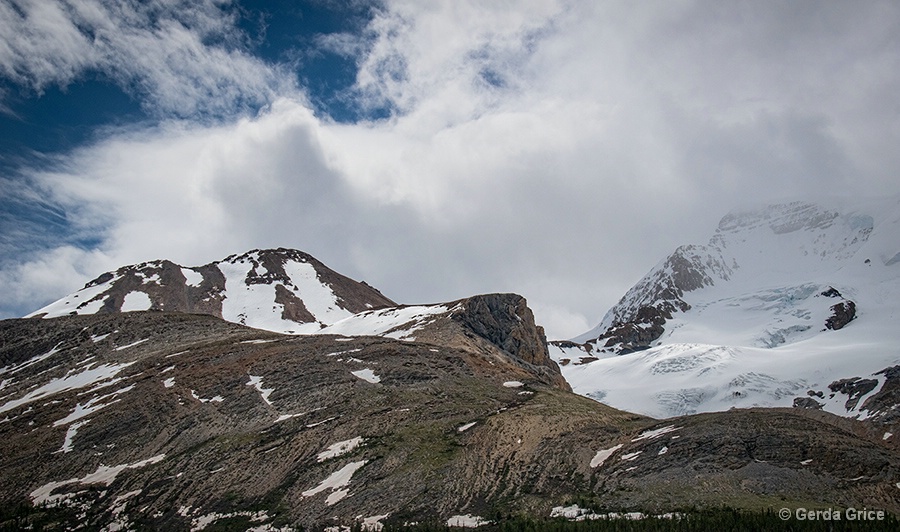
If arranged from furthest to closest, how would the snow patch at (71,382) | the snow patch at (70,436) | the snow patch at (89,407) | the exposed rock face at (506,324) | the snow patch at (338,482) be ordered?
the exposed rock face at (506,324) < the snow patch at (71,382) < the snow patch at (89,407) < the snow patch at (70,436) < the snow patch at (338,482)

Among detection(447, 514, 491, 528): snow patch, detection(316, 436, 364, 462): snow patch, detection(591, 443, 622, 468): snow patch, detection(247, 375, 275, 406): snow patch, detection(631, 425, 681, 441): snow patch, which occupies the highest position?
detection(247, 375, 275, 406): snow patch

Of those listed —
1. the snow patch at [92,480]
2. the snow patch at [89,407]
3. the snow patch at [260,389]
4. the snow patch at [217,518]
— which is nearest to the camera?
the snow patch at [217,518]

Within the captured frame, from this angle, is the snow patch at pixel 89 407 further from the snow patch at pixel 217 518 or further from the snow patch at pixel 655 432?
the snow patch at pixel 655 432

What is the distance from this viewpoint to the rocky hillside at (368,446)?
45125 mm

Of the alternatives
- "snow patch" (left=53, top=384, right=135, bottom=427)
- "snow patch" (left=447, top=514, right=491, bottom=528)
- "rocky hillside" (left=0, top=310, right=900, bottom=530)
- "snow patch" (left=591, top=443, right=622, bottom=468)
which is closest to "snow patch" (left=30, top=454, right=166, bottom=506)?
"rocky hillside" (left=0, top=310, right=900, bottom=530)

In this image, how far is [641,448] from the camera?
51.5 metres

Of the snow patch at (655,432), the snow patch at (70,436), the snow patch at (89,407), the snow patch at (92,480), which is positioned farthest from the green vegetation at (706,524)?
the snow patch at (89,407)

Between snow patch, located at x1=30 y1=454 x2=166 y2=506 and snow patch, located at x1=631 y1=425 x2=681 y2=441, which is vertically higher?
snow patch, located at x1=30 y1=454 x2=166 y2=506

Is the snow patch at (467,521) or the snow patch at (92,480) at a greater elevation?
the snow patch at (92,480)

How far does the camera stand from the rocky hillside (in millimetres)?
45125

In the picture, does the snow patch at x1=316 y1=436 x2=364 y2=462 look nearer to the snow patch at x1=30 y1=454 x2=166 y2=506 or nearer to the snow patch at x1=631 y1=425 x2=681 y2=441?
the snow patch at x1=30 y1=454 x2=166 y2=506

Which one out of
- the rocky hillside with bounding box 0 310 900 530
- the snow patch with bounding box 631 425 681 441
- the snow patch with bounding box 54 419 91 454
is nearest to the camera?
the rocky hillside with bounding box 0 310 900 530

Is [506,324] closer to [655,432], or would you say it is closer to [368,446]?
[368,446]

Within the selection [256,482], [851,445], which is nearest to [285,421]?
[256,482]
